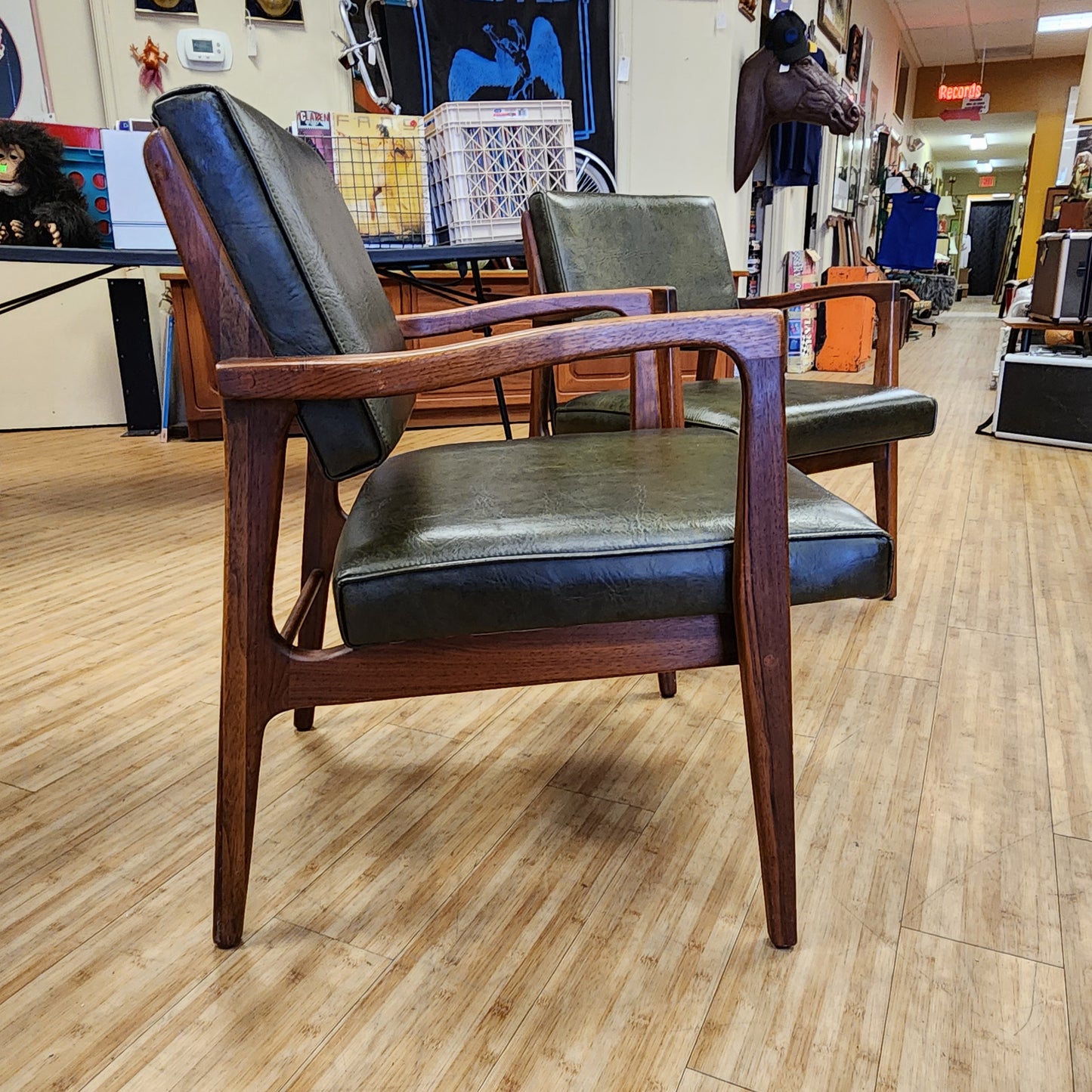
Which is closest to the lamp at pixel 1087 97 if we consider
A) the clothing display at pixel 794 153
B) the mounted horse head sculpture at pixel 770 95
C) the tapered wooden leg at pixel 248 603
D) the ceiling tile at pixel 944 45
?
the mounted horse head sculpture at pixel 770 95

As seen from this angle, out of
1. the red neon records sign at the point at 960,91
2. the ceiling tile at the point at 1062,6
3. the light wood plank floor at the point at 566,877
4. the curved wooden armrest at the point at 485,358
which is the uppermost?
the ceiling tile at the point at 1062,6

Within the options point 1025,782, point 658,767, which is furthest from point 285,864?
point 1025,782

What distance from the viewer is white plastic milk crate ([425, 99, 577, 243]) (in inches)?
96.1

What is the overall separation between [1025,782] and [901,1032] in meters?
0.53

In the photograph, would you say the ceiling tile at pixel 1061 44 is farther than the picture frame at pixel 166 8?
Yes

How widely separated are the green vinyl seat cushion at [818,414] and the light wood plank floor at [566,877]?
39cm

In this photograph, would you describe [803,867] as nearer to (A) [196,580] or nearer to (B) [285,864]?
(B) [285,864]

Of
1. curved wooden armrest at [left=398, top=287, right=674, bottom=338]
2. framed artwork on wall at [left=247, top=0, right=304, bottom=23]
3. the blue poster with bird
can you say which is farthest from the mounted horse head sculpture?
curved wooden armrest at [left=398, top=287, right=674, bottom=338]

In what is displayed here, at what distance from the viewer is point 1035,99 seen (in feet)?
32.7

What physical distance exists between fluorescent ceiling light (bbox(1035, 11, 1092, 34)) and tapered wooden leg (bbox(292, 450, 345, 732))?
9364 mm

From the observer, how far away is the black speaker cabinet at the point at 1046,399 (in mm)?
3221

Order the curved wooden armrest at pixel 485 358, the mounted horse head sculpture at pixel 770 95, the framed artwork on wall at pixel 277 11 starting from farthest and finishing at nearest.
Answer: the mounted horse head sculpture at pixel 770 95
the framed artwork on wall at pixel 277 11
the curved wooden armrest at pixel 485 358

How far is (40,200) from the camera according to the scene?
2467 mm

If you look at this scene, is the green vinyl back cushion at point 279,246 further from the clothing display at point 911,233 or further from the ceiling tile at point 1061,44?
the ceiling tile at point 1061,44
